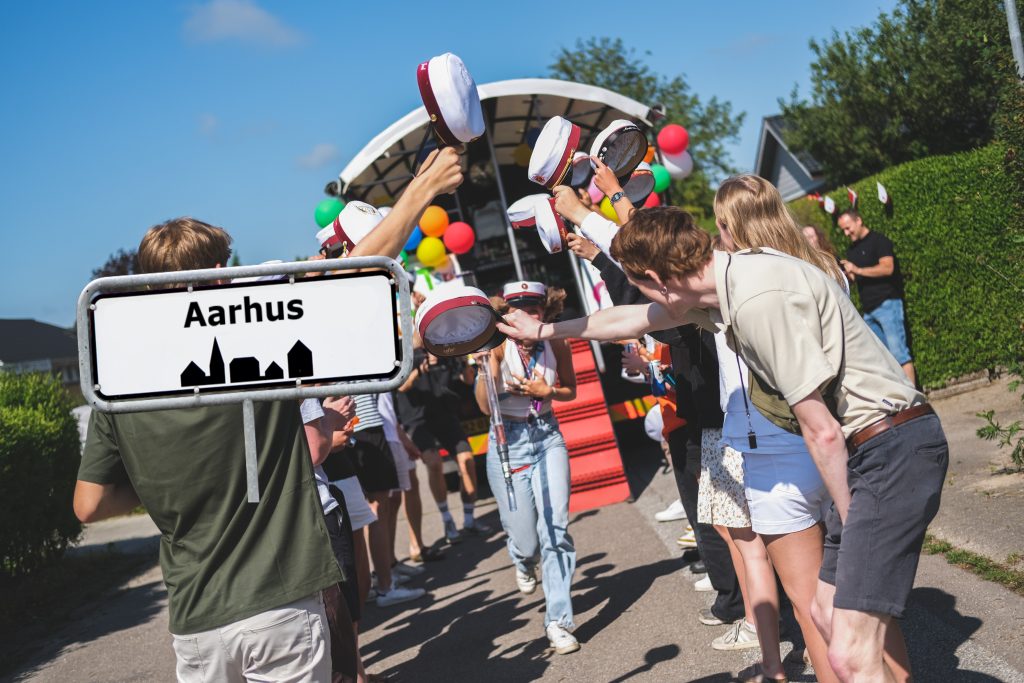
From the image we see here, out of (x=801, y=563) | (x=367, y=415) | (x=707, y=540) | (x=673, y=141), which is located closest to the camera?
(x=801, y=563)

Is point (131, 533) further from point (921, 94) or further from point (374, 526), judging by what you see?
point (921, 94)

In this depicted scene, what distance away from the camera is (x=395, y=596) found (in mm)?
7105

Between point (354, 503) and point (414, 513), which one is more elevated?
point (354, 503)

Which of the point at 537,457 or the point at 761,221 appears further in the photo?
the point at 537,457

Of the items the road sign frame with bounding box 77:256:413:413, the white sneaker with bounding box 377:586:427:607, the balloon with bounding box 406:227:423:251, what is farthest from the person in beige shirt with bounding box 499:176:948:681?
the balloon with bounding box 406:227:423:251

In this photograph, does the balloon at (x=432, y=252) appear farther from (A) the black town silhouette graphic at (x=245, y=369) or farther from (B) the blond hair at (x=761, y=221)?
(A) the black town silhouette graphic at (x=245, y=369)

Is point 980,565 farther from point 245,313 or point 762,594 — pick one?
point 245,313

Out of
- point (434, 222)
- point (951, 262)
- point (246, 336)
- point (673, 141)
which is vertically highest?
point (673, 141)

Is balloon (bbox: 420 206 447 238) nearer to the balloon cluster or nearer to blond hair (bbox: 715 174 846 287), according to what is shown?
the balloon cluster

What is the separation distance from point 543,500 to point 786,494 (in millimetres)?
2169

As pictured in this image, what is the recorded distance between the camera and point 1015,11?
33.5 feet

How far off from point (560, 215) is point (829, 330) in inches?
53.3

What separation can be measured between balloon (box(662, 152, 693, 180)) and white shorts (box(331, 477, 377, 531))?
21.1 ft

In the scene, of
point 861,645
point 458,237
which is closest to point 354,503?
Result: point 861,645
